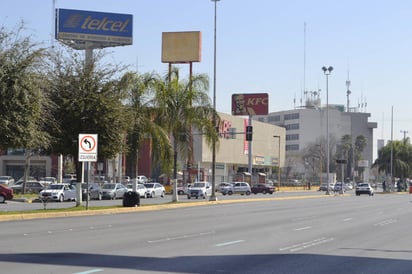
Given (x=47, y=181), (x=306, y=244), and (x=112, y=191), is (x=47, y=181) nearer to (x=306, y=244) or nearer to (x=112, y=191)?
(x=112, y=191)

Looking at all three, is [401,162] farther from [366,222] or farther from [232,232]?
[232,232]

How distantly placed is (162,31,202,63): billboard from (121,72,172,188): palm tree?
114ft

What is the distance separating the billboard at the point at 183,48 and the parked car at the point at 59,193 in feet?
90.9

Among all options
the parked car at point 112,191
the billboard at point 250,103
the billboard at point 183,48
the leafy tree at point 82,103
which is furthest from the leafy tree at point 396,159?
the leafy tree at point 82,103

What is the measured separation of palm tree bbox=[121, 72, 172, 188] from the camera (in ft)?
127

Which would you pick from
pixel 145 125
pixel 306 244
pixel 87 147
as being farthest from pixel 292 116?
pixel 306 244

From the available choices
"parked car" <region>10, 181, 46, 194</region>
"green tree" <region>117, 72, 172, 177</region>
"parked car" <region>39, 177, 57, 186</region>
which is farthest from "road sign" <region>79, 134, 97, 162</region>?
"parked car" <region>39, 177, 57, 186</region>

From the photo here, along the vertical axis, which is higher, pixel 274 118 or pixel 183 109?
pixel 274 118

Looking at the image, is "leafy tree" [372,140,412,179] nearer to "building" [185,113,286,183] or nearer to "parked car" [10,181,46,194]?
"building" [185,113,286,183]

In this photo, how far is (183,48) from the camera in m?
76.1

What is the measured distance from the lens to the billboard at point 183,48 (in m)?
75.8

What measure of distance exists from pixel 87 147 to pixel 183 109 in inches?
474

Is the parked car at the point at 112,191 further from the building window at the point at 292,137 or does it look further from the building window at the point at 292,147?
the building window at the point at 292,147

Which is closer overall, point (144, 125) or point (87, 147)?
point (87, 147)
